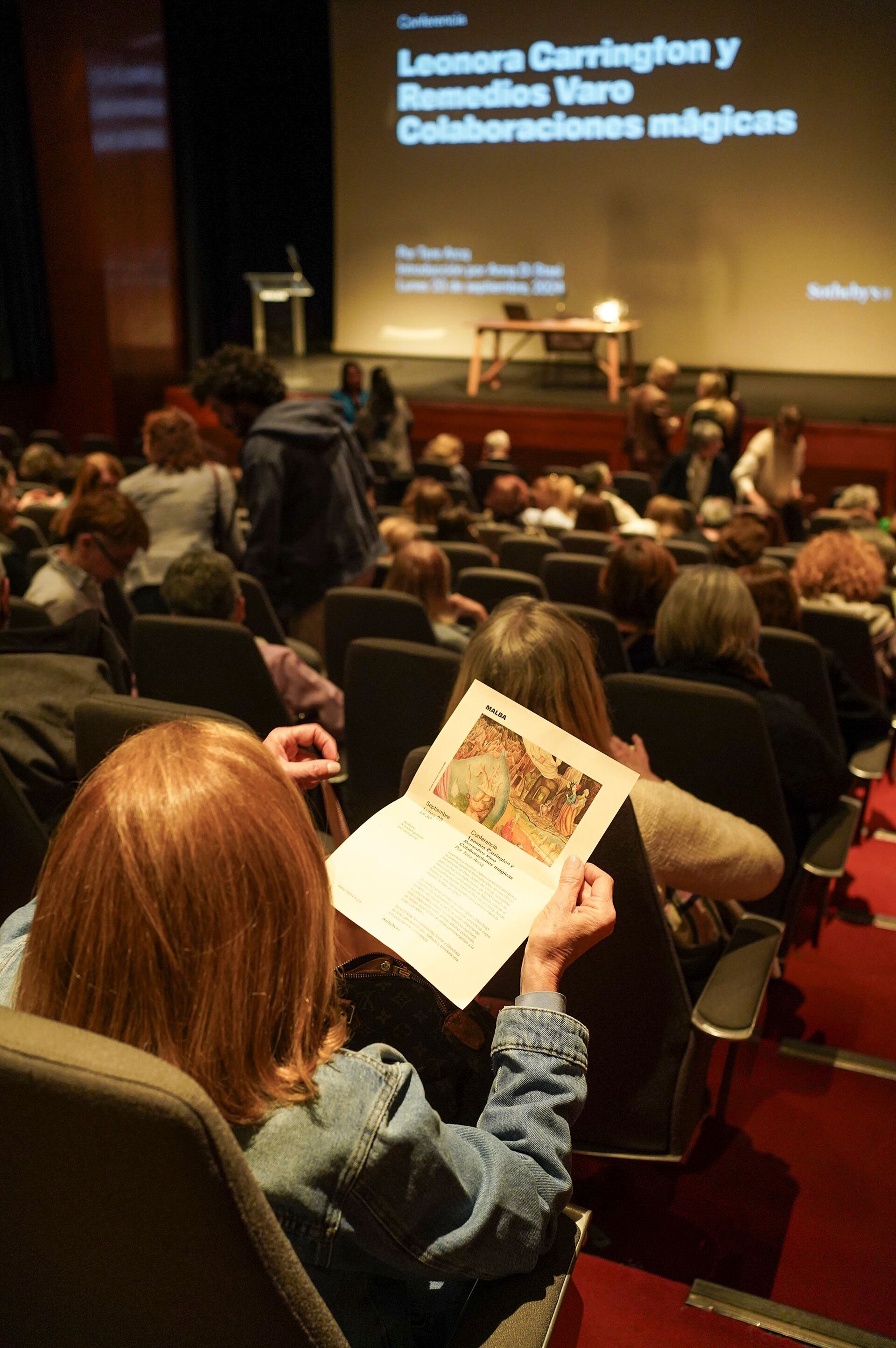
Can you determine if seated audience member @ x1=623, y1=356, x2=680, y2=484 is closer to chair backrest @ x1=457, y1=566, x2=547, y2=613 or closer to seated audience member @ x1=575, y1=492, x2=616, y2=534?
seated audience member @ x1=575, y1=492, x2=616, y2=534

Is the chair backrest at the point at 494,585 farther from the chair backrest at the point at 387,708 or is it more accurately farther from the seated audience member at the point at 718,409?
the seated audience member at the point at 718,409

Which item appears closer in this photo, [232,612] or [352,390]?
[232,612]

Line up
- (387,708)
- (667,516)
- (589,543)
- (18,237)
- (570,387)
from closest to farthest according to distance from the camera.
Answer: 1. (387,708)
2. (589,543)
3. (667,516)
4. (18,237)
5. (570,387)

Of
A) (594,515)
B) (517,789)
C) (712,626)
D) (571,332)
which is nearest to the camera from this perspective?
(517,789)

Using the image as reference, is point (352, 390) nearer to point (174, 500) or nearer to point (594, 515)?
point (594, 515)

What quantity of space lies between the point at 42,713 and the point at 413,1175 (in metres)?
1.45

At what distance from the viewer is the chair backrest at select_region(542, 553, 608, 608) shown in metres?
3.70

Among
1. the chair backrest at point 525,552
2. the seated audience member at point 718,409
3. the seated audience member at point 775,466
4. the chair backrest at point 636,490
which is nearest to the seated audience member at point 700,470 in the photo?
the seated audience member at point 718,409

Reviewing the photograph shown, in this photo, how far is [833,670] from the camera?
2744 mm

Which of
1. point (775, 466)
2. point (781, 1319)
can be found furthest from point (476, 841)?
point (775, 466)

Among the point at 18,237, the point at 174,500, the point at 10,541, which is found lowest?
the point at 10,541

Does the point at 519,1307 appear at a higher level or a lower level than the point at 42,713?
lower

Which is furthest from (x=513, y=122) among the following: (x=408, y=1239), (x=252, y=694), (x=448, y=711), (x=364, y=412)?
(x=408, y=1239)

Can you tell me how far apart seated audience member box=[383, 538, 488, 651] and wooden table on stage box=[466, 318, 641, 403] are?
690 cm
